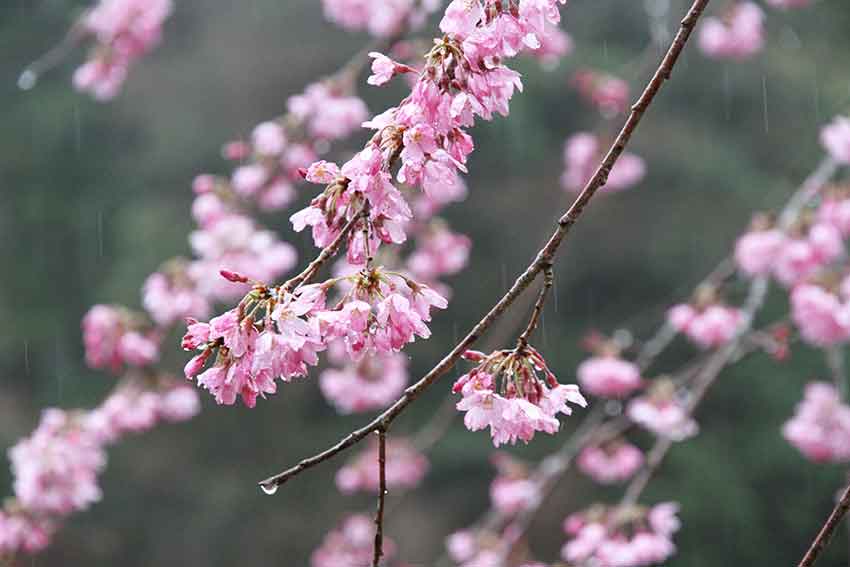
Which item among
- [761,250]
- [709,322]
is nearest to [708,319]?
[709,322]

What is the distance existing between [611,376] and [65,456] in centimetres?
103

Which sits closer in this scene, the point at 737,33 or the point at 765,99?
the point at 737,33

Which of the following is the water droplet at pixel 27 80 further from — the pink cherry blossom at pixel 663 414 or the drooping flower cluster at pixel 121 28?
the pink cherry blossom at pixel 663 414

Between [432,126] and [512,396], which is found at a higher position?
[432,126]

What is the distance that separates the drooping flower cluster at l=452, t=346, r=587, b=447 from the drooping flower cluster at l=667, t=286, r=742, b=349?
49.6 inches

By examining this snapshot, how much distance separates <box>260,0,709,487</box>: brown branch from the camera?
567 millimetres

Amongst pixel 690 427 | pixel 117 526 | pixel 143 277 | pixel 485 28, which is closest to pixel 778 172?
pixel 690 427

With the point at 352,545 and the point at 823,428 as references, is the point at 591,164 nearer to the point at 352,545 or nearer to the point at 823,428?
the point at 823,428

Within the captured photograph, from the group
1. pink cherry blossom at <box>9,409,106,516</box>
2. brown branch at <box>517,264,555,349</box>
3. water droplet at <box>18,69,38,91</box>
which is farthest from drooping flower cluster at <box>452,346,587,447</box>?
water droplet at <box>18,69,38,91</box>

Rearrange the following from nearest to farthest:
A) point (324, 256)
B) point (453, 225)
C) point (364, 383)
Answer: point (324, 256)
point (364, 383)
point (453, 225)

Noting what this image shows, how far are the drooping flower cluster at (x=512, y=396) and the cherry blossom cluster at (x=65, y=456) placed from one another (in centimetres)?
129

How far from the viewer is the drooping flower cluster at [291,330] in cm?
59

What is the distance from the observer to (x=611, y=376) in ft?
6.20

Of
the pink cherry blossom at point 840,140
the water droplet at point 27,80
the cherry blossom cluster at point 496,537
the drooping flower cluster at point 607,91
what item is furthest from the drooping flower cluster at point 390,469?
the water droplet at point 27,80
